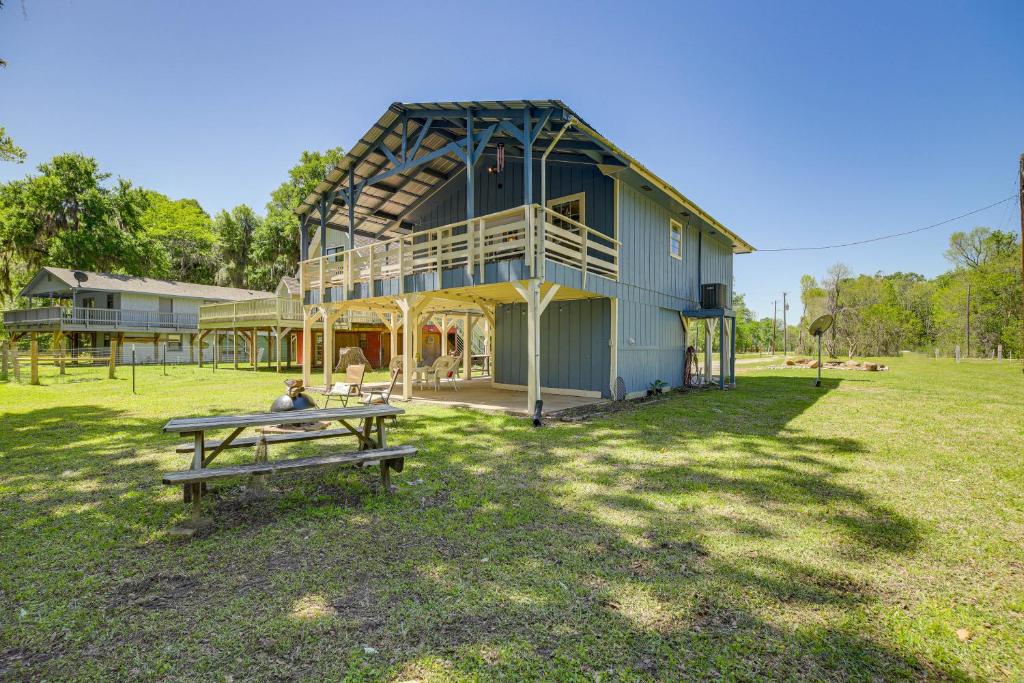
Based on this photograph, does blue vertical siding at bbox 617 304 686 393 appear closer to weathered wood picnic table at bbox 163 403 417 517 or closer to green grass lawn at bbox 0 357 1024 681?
green grass lawn at bbox 0 357 1024 681

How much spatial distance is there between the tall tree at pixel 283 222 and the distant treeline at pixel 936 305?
4347 centimetres

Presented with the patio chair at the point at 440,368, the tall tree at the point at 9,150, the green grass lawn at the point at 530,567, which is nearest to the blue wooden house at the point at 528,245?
the patio chair at the point at 440,368

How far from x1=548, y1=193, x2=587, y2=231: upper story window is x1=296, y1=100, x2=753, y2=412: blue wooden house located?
4 cm

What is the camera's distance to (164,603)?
265 cm

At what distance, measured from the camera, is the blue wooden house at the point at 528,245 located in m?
9.34

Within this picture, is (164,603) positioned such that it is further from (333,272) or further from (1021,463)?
(333,272)

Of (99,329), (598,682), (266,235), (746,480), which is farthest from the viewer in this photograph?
(266,235)

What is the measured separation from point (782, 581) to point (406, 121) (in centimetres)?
1157

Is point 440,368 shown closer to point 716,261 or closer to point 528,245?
point 528,245

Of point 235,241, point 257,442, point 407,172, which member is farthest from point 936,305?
point 235,241

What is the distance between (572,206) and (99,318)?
1212 inches

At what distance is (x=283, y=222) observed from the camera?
3512cm

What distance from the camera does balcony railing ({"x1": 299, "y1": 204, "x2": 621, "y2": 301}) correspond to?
8.77 m

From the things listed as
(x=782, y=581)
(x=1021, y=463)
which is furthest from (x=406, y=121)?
(x=1021, y=463)
